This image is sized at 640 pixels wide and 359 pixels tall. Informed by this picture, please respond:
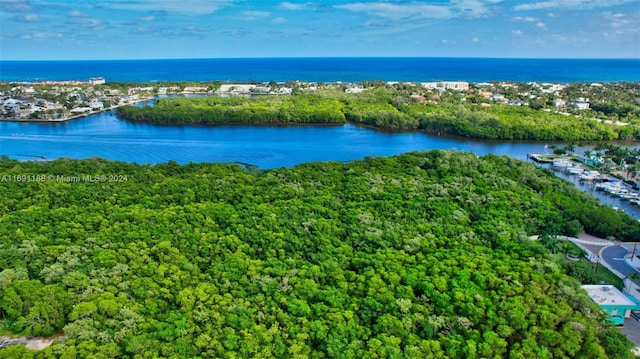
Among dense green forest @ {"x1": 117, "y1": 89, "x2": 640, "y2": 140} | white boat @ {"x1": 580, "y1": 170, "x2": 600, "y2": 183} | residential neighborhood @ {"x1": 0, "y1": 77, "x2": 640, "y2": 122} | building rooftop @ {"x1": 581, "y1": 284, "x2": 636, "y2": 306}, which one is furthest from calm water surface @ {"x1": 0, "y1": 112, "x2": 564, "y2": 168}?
building rooftop @ {"x1": 581, "y1": 284, "x2": 636, "y2": 306}

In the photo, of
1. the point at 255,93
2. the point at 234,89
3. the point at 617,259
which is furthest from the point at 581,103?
the point at 234,89

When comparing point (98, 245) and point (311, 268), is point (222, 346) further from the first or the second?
point (98, 245)

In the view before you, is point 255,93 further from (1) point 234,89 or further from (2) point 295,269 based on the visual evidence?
(2) point 295,269

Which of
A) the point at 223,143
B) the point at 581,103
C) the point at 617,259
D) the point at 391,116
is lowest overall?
the point at 617,259

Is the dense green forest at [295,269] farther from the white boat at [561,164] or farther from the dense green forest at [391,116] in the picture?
the dense green forest at [391,116]

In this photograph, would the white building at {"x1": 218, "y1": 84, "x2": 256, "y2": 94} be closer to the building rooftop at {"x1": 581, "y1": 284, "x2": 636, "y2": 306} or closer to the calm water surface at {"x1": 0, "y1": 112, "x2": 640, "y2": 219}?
the calm water surface at {"x1": 0, "y1": 112, "x2": 640, "y2": 219}

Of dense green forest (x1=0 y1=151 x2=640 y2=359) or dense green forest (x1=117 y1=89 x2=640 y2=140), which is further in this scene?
dense green forest (x1=117 y1=89 x2=640 y2=140)
